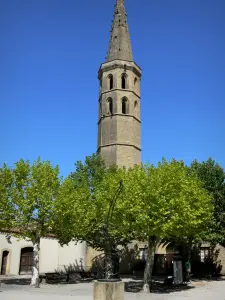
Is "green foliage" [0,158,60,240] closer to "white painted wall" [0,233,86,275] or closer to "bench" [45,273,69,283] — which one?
"bench" [45,273,69,283]

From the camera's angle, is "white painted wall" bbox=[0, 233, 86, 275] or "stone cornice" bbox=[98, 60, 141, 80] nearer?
"white painted wall" bbox=[0, 233, 86, 275]

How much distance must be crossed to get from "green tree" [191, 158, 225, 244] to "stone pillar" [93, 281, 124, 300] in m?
14.4

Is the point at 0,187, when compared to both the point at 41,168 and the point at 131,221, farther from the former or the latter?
the point at 131,221

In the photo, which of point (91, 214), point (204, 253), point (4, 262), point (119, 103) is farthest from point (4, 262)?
point (119, 103)

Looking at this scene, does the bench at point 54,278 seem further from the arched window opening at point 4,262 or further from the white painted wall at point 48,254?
the arched window opening at point 4,262

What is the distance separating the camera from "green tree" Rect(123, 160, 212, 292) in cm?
1920

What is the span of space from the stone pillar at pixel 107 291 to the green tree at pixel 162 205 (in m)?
6.50

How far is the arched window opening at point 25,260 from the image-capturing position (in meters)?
32.5

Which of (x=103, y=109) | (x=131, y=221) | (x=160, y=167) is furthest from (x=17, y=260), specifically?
(x=103, y=109)

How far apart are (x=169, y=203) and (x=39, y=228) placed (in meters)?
9.17

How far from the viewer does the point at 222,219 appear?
26.6m

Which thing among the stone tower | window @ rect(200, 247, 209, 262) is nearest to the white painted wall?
A: the stone tower

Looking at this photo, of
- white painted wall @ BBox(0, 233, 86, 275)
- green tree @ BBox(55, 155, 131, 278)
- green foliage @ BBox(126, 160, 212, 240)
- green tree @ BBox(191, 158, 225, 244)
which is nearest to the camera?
green foliage @ BBox(126, 160, 212, 240)

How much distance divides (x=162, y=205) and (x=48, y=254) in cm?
2051
